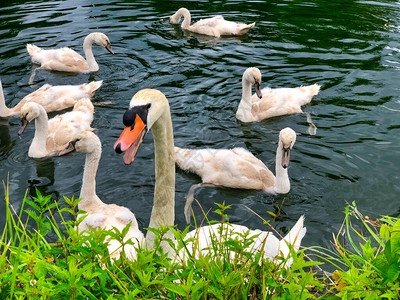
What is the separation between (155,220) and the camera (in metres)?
4.05

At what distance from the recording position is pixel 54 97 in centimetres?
872

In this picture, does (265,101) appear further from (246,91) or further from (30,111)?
(30,111)

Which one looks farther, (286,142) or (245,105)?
(245,105)

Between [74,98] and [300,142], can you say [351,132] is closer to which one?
[300,142]

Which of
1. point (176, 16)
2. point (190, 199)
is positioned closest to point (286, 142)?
point (190, 199)

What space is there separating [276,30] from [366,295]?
10.8 m

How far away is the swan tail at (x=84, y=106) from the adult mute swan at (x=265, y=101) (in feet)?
7.98

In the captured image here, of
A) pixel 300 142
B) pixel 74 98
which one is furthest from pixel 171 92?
pixel 300 142

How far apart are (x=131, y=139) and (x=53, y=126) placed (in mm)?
4975

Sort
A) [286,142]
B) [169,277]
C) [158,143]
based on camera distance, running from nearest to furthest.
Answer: [169,277]
[158,143]
[286,142]

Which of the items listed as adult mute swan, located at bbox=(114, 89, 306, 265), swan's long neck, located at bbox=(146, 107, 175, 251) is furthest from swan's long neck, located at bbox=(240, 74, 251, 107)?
swan's long neck, located at bbox=(146, 107, 175, 251)

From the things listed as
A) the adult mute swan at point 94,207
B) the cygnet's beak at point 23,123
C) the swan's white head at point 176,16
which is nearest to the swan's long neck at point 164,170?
the adult mute swan at point 94,207

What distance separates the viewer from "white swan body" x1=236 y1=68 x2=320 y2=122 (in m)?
8.27

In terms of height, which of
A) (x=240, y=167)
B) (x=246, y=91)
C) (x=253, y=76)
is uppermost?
(x=253, y=76)
